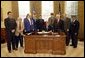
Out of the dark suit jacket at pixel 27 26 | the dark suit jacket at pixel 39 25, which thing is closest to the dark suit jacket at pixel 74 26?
the dark suit jacket at pixel 39 25

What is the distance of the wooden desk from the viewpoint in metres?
7.15

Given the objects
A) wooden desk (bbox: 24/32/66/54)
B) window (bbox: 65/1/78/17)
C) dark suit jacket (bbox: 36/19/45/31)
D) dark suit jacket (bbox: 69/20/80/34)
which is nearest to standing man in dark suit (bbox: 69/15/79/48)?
→ dark suit jacket (bbox: 69/20/80/34)

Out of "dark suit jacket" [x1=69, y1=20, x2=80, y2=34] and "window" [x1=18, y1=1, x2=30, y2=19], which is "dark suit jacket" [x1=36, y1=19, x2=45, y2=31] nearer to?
"dark suit jacket" [x1=69, y1=20, x2=80, y2=34]

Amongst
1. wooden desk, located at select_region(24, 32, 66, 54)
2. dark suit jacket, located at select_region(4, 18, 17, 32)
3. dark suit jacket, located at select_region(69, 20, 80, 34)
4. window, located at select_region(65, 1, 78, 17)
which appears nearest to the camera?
dark suit jacket, located at select_region(4, 18, 17, 32)

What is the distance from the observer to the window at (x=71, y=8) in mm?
10117

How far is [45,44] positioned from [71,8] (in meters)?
3.58

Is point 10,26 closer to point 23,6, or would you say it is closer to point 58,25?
point 58,25

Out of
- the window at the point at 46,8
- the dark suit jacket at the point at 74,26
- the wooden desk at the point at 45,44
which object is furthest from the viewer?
the window at the point at 46,8

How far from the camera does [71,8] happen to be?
10.2m

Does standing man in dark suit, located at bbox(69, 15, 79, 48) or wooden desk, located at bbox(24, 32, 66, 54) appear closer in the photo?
wooden desk, located at bbox(24, 32, 66, 54)

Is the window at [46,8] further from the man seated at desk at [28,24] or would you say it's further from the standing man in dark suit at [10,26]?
the standing man in dark suit at [10,26]

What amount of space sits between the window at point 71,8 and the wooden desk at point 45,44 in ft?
10.9

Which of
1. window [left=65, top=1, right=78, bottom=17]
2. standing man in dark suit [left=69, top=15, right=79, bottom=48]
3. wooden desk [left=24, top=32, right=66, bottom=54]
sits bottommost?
wooden desk [left=24, top=32, right=66, bottom=54]

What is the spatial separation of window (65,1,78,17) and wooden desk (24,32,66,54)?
3.32 metres
